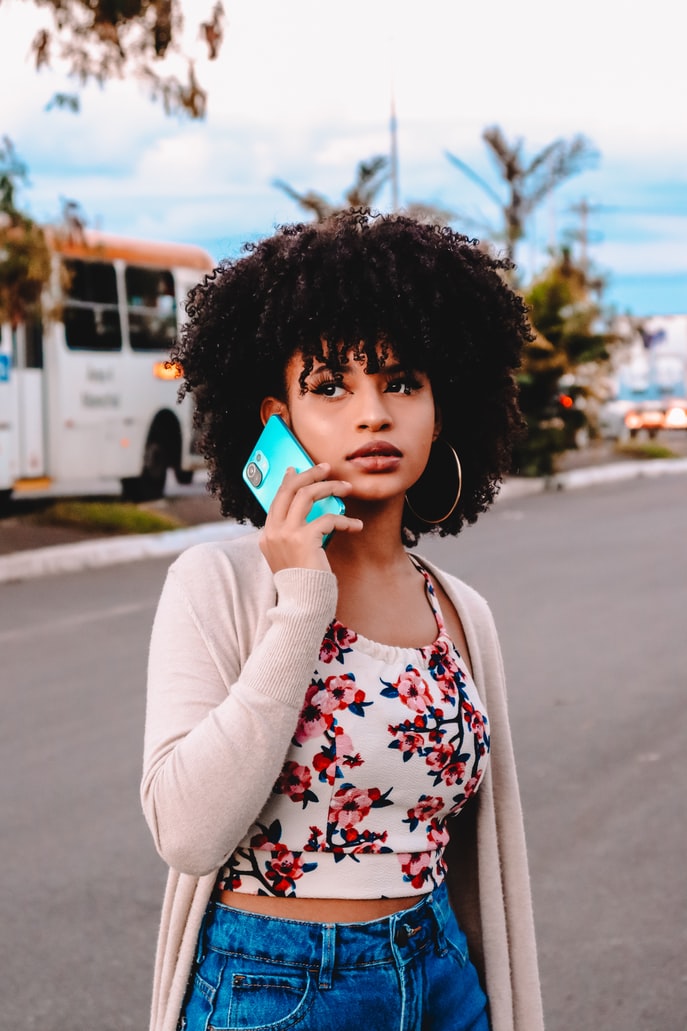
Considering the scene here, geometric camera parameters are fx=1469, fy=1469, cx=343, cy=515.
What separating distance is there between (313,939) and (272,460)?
65 centimetres

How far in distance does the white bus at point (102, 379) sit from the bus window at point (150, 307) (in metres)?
0.01

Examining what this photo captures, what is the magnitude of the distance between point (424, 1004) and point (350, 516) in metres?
0.67

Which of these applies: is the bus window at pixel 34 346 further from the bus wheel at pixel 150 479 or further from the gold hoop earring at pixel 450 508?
the gold hoop earring at pixel 450 508

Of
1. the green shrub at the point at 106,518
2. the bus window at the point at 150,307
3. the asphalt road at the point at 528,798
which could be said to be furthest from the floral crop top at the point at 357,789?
the bus window at the point at 150,307

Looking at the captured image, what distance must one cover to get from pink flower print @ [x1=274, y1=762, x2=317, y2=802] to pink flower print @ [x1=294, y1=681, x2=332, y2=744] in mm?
39

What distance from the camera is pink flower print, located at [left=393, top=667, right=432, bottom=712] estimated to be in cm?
193

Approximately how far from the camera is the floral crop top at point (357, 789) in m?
1.86

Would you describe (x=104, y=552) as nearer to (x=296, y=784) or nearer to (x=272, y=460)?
(x=272, y=460)

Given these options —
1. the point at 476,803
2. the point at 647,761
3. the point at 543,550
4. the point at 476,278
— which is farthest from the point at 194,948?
the point at 543,550

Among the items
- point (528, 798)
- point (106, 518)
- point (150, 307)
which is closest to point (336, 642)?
point (528, 798)

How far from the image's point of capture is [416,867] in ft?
6.29

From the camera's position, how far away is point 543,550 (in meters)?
14.1

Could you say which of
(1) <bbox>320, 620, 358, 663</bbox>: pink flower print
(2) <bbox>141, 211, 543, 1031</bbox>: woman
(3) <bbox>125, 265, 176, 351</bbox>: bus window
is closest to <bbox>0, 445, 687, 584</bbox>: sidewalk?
(3) <bbox>125, 265, 176, 351</bbox>: bus window

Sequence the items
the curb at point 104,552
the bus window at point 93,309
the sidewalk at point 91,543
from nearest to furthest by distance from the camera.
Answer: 1. the curb at point 104,552
2. the sidewalk at point 91,543
3. the bus window at point 93,309
